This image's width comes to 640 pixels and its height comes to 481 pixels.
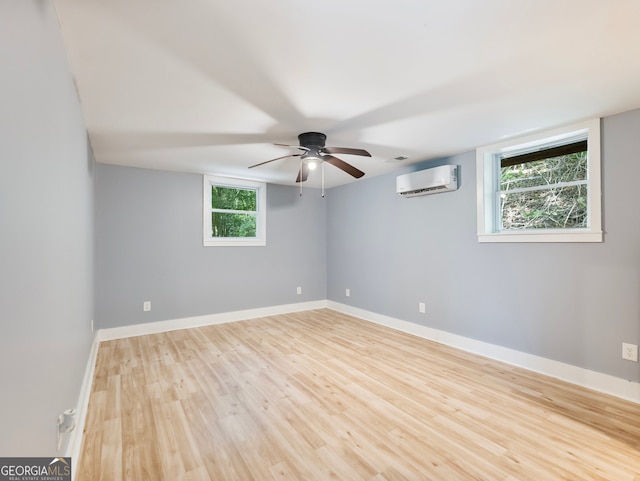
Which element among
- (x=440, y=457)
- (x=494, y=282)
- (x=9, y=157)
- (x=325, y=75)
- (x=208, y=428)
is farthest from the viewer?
(x=494, y=282)

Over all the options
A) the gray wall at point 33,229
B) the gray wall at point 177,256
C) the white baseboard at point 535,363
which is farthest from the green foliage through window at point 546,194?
the gray wall at point 33,229

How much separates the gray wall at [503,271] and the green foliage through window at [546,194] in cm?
26

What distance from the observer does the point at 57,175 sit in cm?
149

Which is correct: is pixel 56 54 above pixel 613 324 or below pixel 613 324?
above

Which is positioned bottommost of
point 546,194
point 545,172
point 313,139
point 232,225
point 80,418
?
point 80,418

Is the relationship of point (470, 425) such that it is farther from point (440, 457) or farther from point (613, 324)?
point (613, 324)

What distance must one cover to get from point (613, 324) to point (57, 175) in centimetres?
402

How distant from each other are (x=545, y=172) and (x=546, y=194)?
23cm

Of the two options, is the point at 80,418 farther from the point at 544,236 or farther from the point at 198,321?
the point at 544,236

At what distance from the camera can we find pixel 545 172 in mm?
3061

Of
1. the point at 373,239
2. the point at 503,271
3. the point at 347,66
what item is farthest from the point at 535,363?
the point at 347,66

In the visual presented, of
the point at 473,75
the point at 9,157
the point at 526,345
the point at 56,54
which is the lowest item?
the point at 526,345

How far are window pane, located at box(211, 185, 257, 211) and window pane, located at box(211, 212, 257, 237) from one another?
0.44 feet

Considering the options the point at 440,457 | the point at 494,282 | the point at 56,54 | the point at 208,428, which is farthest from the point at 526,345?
the point at 56,54
